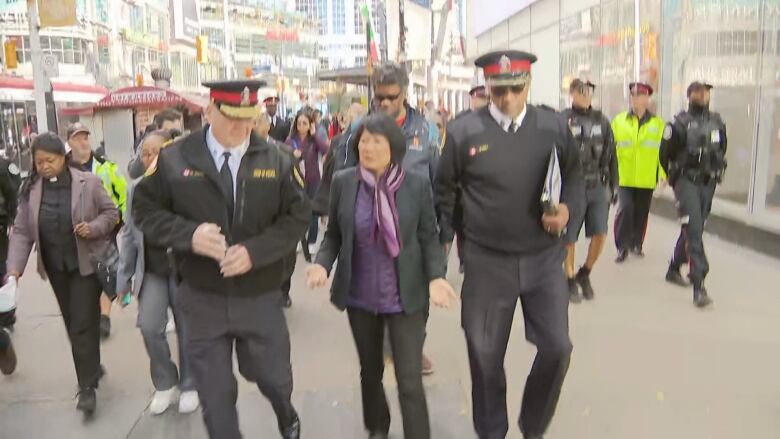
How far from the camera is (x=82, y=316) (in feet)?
15.4

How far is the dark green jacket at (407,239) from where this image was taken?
3.66 meters

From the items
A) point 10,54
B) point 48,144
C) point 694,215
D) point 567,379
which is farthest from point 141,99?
point 567,379

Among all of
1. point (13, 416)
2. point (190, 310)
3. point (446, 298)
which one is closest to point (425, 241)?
point (446, 298)

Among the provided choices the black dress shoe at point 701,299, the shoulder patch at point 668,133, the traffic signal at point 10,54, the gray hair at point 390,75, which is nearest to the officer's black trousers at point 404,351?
the gray hair at point 390,75

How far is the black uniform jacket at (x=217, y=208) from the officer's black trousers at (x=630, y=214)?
239 inches

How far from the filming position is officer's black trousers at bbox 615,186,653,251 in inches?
345

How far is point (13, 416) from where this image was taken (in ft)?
15.6

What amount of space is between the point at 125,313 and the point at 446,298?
4534mm

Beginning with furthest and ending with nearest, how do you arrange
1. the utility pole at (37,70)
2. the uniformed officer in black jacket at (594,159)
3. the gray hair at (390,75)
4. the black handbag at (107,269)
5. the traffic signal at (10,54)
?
1. the traffic signal at (10,54)
2. the utility pole at (37,70)
3. the uniformed officer in black jacket at (594,159)
4. the black handbag at (107,269)
5. the gray hair at (390,75)

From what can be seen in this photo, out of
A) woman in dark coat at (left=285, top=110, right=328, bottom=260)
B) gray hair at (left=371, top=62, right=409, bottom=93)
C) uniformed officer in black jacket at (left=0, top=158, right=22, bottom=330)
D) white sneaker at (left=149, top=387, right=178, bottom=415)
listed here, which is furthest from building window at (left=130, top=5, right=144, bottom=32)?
gray hair at (left=371, top=62, right=409, bottom=93)

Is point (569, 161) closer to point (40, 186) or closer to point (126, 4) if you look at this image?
point (40, 186)

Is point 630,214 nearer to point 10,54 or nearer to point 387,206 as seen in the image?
point 387,206

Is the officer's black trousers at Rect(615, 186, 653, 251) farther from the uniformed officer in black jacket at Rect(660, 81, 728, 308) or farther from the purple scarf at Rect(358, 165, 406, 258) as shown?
the purple scarf at Rect(358, 165, 406, 258)

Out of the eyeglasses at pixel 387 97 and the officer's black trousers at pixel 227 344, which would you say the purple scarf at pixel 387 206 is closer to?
the officer's black trousers at pixel 227 344
